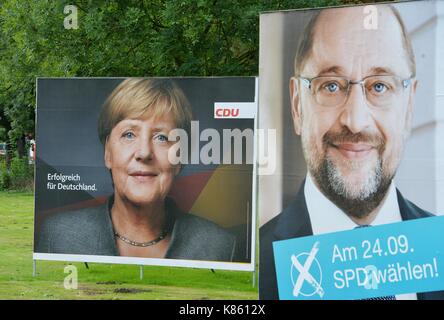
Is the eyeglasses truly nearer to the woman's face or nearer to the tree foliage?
the woman's face

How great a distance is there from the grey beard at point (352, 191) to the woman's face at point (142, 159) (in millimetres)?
2776

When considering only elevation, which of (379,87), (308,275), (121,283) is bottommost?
(308,275)

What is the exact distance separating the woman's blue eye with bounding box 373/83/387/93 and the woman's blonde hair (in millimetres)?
3074

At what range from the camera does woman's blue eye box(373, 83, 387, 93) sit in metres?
6.04

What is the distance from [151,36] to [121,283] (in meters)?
5.65

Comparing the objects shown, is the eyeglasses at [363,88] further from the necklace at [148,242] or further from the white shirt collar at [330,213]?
the necklace at [148,242]

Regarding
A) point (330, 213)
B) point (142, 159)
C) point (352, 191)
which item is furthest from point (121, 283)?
point (352, 191)

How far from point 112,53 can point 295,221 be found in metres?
8.17

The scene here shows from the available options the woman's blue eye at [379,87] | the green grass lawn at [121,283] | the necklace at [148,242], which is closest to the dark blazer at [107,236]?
the necklace at [148,242]

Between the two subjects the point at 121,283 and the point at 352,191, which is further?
the point at 121,283

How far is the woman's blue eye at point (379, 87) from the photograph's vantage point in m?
6.04

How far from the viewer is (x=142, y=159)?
8.73m

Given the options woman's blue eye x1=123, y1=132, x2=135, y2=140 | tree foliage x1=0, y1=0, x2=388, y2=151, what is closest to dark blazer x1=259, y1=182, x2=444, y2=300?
woman's blue eye x1=123, y1=132, x2=135, y2=140

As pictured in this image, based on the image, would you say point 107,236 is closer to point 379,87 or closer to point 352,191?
point 352,191
